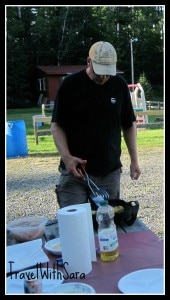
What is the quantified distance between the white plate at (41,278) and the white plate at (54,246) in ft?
0.48

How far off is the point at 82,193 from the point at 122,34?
37027 mm

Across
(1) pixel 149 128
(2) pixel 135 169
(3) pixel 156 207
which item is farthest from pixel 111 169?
(1) pixel 149 128

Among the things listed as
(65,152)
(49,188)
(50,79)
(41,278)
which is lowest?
(49,188)

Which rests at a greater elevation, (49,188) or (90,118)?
(90,118)

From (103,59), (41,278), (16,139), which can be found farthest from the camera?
(16,139)

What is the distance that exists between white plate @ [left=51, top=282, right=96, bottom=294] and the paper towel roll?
8 centimetres

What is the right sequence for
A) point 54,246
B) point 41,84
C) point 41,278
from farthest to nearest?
point 41,84 < point 54,246 < point 41,278

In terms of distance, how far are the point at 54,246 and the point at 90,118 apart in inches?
33.5

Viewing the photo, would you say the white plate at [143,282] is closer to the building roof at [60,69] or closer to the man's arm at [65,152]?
the man's arm at [65,152]

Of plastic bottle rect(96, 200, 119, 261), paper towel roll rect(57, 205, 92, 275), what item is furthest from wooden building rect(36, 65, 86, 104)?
paper towel roll rect(57, 205, 92, 275)

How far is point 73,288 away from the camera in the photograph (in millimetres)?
1336

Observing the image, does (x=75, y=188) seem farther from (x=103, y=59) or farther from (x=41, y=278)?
(x=41, y=278)

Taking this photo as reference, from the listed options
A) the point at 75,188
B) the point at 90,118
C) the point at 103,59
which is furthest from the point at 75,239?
the point at 103,59

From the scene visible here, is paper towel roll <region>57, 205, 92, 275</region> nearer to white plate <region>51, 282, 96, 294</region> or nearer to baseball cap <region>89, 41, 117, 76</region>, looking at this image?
white plate <region>51, 282, 96, 294</region>
